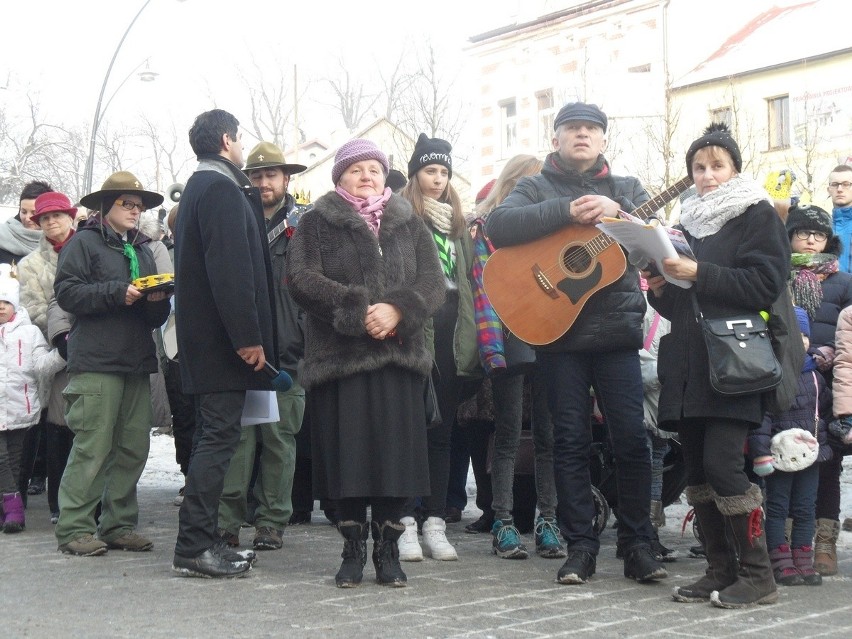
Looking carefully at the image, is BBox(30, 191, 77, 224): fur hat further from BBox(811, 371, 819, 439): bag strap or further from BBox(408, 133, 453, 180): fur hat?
BBox(811, 371, 819, 439): bag strap

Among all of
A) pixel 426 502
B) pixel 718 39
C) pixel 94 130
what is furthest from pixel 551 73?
pixel 426 502

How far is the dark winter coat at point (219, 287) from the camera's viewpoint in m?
6.02

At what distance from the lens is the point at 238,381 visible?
6156 mm

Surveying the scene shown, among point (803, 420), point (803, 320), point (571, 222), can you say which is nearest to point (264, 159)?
point (571, 222)

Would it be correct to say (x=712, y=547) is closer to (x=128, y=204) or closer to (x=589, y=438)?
(x=589, y=438)

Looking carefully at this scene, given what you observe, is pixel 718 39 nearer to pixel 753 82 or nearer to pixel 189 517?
pixel 753 82

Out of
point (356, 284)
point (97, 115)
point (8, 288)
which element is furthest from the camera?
point (97, 115)

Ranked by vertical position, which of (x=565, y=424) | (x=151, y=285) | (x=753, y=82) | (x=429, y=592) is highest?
(x=753, y=82)

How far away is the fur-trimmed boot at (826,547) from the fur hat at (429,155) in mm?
2764

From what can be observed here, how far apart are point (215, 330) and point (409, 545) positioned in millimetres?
1512

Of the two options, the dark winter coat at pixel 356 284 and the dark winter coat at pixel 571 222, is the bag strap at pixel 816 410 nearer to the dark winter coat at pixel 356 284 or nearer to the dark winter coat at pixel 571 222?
the dark winter coat at pixel 571 222

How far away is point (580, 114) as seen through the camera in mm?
6207

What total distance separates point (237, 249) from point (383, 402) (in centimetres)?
104

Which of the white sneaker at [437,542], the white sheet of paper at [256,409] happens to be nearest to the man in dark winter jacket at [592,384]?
the white sneaker at [437,542]
